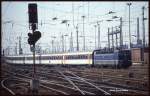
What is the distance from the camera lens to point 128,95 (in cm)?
1358

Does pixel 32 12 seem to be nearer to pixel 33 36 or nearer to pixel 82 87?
pixel 33 36

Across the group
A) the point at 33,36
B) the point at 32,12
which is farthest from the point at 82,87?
the point at 32,12

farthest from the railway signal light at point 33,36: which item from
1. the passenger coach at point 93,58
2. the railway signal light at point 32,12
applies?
the passenger coach at point 93,58

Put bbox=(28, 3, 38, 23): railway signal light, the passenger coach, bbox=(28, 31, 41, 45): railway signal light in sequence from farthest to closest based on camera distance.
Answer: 1. the passenger coach
2. bbox=(28, 31, 41, 45): railway signal light
3. bbox=(28, 3, 38, 23): railway signal light

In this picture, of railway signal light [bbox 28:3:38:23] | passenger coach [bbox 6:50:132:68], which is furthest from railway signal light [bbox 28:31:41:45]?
passenger coach [bbox 6:50:132:68]

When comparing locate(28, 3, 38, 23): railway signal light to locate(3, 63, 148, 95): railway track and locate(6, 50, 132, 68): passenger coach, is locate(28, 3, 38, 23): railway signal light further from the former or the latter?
locate(6, 50, 132, 68): passenger coach

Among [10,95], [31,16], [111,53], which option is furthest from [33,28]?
[111,53]

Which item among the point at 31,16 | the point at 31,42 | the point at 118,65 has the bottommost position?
the point at 118,65

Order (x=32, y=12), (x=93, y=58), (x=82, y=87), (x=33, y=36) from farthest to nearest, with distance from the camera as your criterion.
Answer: (x=93, y=58)
(x=82, y=87)
(x=33, y=36)
(x=32, y=12)

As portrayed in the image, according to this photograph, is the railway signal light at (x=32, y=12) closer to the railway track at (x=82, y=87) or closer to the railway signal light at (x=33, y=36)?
the railway signal light at (x=33, y=36)

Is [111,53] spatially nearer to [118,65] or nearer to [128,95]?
[118,65]

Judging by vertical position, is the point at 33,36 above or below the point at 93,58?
above

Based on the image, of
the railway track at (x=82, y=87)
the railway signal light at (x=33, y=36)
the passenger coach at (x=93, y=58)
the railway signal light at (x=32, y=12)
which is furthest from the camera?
the passenger coach at (x=93, y=58)

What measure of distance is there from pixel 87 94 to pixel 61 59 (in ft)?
106
